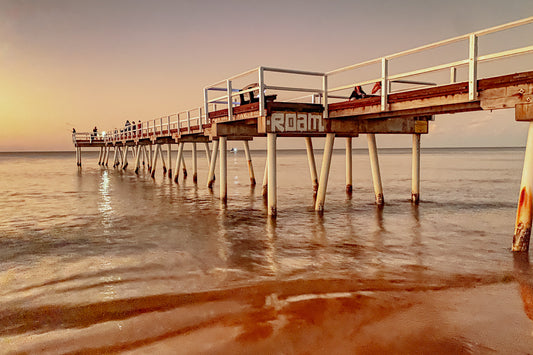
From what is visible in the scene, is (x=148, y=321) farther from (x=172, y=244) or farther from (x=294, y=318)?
(x=172, y=244)

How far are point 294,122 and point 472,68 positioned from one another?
4.79 m

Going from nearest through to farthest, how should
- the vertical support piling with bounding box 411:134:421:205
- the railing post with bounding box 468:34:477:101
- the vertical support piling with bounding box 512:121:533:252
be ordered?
the vertical support piling with bounding box 512:121:533:252 → the railing post with bounding box 468:34:477:101 → the vertical support piling with bounding box 411:134:421:205

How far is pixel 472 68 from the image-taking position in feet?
23.0

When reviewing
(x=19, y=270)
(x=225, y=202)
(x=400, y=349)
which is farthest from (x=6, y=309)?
(x=225, y=202)

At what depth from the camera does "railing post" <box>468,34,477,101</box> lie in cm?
693

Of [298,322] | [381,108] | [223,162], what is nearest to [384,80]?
[381,108]

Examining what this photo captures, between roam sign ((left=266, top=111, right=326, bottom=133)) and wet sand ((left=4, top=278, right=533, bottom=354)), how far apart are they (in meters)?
5.74

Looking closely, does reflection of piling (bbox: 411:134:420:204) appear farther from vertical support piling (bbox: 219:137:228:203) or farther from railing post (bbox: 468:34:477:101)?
vertical support piling (bbox: 219:137:228:203)

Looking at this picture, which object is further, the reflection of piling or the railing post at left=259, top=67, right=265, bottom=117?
the reflection of piling

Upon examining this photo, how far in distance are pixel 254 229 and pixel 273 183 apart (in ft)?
4.91

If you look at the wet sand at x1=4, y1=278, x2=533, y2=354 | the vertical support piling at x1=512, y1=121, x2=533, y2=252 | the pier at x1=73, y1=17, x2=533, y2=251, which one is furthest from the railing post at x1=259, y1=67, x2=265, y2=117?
the vertical support piling at x1=512, y1=121, x2=533, y2=252

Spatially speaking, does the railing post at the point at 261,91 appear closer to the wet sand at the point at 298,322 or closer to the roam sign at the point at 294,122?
the roam sign at the point at 294,122

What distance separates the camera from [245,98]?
45.8 feet

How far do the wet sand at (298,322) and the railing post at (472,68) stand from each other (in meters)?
3.48
